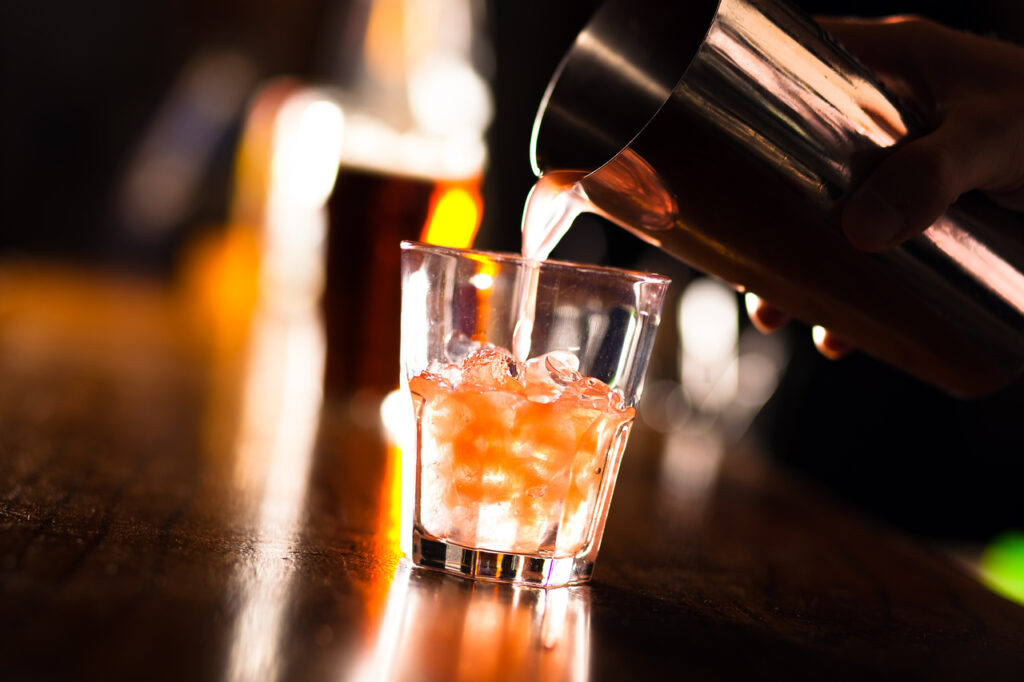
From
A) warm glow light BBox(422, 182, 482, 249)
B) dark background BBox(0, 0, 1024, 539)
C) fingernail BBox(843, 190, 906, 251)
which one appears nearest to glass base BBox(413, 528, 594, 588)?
fingernail BBox(843, 190, 906, 251)

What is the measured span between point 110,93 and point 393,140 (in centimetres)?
314

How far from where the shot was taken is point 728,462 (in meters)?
1.37

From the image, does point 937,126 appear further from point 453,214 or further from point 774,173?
point 453,214

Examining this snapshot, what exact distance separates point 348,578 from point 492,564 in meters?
0.08

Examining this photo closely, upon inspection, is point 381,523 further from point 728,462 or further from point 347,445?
point 728,462

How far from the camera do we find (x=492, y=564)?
21.9 inches

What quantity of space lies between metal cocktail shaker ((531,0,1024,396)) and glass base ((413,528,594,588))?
217mm

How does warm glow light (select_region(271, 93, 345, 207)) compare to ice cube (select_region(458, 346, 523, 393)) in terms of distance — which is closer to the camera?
ice cube (select_region(458, 346, 523, 393))

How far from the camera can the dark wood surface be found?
41 centimetres

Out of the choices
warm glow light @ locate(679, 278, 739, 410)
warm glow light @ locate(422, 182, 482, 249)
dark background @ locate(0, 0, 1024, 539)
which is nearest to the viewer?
warm glow light @ locate(422, 182, 482, 249)

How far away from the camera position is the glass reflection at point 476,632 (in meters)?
0.41

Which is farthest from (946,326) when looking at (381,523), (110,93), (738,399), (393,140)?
(110,93)

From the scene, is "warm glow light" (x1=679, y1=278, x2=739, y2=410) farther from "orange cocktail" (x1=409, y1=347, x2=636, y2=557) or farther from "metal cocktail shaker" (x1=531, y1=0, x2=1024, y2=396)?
"orange cocktail" (x1=409, y1=347, x2=636, y2=557)

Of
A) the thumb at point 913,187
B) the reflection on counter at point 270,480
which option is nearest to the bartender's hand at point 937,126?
the thumb at point 913,187
